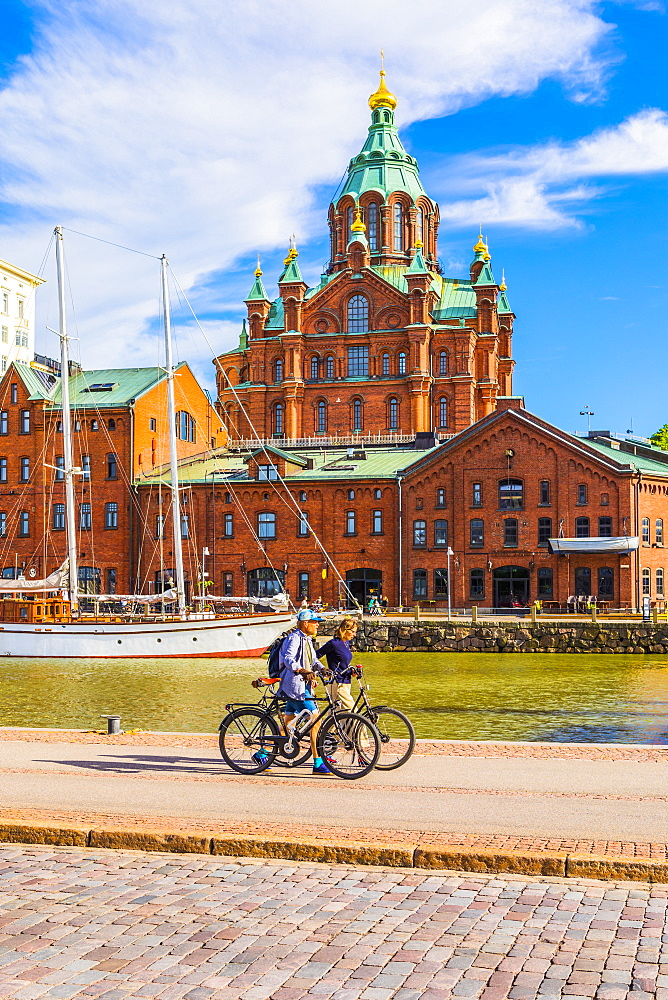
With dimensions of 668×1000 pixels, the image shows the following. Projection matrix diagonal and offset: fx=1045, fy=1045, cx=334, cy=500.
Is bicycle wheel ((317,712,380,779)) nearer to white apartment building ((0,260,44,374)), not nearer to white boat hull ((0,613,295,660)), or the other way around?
white boat hull ((0,613,295,660))

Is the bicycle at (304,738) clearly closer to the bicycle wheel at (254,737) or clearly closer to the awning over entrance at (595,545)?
the bicycle wheel at (254,737)

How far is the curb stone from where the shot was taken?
983 cm

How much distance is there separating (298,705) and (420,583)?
53866 mm

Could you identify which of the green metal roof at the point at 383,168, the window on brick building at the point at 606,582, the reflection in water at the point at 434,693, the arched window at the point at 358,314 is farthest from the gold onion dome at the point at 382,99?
the reflection in water at the point at 434,693

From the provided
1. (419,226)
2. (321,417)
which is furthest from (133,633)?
(419,226)

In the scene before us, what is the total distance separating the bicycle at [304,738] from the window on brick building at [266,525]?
5626cm

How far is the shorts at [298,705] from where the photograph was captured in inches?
578

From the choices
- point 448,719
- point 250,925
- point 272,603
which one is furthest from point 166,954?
point 272,603

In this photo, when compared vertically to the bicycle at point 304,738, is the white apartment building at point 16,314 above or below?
above

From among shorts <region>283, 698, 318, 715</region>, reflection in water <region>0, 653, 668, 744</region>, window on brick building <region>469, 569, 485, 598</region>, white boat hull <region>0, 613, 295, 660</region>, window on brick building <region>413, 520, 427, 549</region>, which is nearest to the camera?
shorts <region>283, 698, 318, 715</region>

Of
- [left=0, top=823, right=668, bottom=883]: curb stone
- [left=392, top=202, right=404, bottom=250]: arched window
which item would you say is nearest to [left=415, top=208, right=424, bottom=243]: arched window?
[left=392, top=202, right=404, bottom=250]: arched window

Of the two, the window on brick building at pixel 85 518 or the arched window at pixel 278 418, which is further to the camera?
the arched window at pixel 278 418

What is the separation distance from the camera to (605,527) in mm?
64938

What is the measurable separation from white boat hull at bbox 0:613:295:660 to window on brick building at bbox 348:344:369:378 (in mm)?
41094
